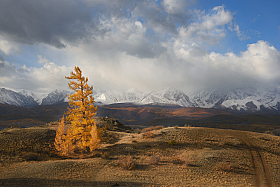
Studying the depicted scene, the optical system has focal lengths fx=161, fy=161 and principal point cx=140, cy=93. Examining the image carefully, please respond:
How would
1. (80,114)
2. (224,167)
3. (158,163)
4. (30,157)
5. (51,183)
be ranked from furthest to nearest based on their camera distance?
(80,114), (30,157), (158,163), (224,167), (51,183)

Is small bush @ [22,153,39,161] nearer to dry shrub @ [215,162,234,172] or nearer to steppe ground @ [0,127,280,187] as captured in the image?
steppe ground @ [0,127,280,187]

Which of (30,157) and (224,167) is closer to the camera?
(224,167)

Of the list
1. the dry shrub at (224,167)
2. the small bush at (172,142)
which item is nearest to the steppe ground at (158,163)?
the dry shrub at (224,167)

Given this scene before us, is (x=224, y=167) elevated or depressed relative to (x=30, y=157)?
depressed

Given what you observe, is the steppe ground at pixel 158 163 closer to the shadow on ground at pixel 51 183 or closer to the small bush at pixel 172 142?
the shadow on ground at pixel 51 183

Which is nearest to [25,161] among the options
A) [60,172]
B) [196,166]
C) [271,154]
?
[60,172]

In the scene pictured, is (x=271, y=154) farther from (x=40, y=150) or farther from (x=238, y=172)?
(x=40, y=150)

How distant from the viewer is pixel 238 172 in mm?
13508

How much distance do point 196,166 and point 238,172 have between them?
3329mm

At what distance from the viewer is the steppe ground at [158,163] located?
11.4 metres

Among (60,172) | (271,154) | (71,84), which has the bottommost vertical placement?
(271,154)

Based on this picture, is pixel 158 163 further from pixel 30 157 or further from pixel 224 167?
pixel 30 157

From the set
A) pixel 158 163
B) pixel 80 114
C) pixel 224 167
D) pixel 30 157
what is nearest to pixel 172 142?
pixel 158 163

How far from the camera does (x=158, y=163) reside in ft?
49.8
